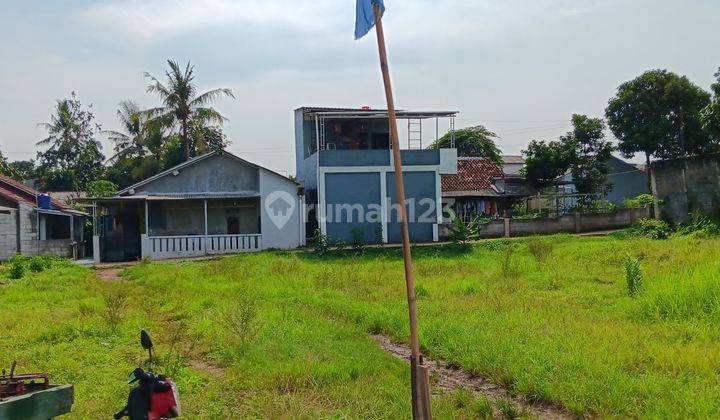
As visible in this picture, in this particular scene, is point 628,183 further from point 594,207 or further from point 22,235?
point 22,235

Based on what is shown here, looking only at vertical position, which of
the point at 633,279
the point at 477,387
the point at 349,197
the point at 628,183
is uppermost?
the point at 628,183

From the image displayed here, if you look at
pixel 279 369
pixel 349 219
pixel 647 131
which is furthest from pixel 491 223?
pixel 279 369

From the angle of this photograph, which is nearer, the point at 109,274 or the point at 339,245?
the point at 109,274

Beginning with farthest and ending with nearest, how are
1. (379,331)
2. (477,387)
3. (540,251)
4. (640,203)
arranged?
(640,203), (540,251), (379,331), (477,387)

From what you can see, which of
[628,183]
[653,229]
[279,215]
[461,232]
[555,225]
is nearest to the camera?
[653,229]

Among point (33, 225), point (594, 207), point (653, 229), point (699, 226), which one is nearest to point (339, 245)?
point (653, 229)

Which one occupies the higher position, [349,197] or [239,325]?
[349,197]

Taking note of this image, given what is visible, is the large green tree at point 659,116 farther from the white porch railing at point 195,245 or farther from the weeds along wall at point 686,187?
the white porch railing at point 195,245

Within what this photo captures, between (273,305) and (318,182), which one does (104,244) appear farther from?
(273,305)

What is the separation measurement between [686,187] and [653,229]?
174 centimetres

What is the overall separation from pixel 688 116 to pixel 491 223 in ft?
53.7

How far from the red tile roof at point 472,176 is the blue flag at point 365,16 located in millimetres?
29652

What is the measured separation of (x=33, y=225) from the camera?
2439 cm

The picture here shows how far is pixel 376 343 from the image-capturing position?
792 cm
